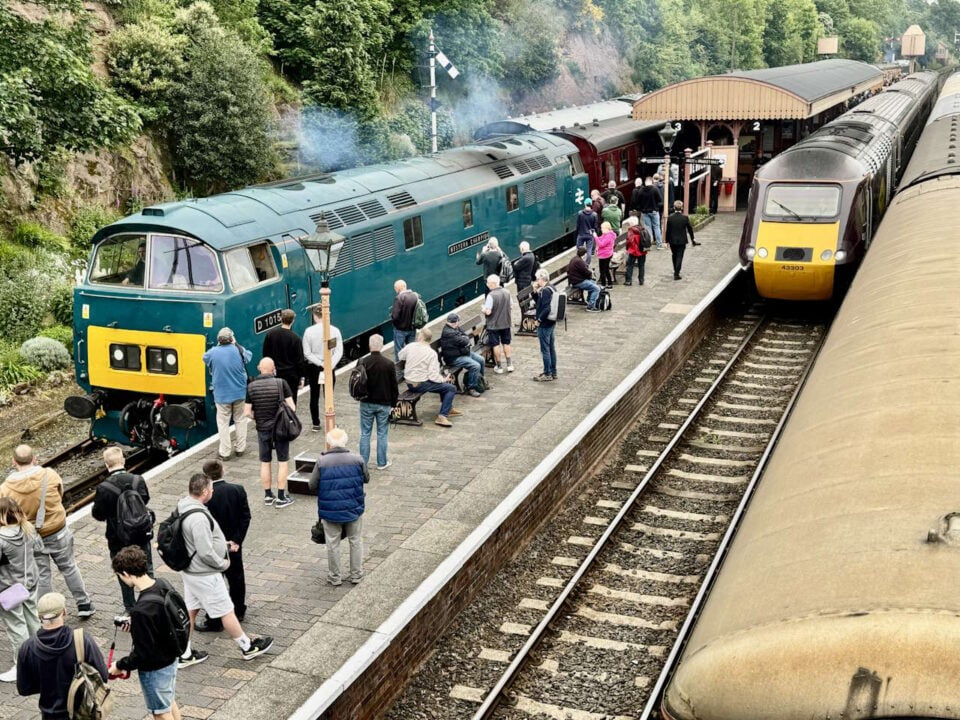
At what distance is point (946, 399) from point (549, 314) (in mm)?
9026

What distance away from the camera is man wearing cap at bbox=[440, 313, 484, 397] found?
47.5 ft

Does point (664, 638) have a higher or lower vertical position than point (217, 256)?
lower

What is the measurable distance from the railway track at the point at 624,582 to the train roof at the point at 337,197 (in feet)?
18.2

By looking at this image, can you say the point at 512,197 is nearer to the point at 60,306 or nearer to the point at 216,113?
the point at 216,113

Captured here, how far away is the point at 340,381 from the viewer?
50.8 feet

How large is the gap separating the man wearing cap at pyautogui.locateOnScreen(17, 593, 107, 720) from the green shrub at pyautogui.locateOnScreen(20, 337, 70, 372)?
12.4 m

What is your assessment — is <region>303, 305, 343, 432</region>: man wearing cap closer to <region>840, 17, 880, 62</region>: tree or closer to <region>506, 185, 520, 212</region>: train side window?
<region>506, 185, 520, 212</region>: train side window

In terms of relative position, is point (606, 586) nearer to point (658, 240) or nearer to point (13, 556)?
point (13, 556)

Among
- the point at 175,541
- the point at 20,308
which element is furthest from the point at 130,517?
the point at 20,308

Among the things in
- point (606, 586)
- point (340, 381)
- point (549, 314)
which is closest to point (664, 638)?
point (606, 586)

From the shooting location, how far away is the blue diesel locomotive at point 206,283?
12.9 metres

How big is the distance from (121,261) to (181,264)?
82 cm

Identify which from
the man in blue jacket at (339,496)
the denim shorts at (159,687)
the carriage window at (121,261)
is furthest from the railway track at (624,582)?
the carriage window at (121,261)

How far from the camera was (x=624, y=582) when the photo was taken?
407 inches
